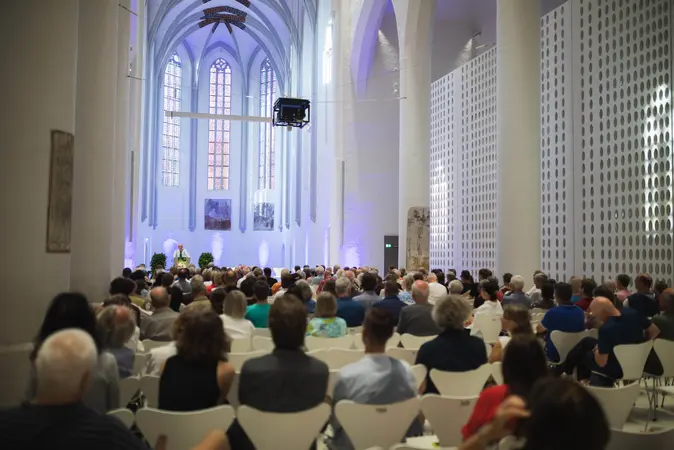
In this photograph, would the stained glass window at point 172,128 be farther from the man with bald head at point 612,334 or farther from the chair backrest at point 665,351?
the chair backrest at point 665,351

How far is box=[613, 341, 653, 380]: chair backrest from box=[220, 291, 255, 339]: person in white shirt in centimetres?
332

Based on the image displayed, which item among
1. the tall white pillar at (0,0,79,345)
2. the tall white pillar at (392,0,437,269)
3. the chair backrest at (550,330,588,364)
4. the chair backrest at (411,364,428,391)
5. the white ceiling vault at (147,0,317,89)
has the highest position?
the white ceiling vault at (147,0,317,89)

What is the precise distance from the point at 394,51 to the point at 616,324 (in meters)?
19.2

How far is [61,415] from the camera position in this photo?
87.0 inches

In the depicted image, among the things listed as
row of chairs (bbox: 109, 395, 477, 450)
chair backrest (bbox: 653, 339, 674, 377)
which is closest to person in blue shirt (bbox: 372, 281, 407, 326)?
chair backrest (bbox: 653, 339, 674, 377)

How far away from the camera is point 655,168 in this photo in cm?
1188

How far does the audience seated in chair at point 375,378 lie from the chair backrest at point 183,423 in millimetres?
847

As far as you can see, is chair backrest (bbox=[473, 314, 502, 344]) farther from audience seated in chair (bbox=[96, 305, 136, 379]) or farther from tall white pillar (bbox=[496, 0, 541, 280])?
tall white pillar (bbox=[496, 0, 541, 280])

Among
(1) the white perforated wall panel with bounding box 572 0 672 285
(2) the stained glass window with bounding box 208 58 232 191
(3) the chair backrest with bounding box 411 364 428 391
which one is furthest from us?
(2) the stained glass window with bounding box 208 58 232 191

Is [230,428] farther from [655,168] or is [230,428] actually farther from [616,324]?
[655,168]

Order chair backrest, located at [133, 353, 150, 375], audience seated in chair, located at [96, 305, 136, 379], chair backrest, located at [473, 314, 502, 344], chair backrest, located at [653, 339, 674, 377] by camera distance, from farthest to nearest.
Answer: chair backrest, located at [473, 314, 502, 344] < chair backrest, located at [653, 339, 674, 377] < chair backrest, located at [133, 353, 150, 375] < audience seated in chair, located at [96, 305, 136, 379]

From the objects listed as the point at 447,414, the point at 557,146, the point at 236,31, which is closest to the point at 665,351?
the point at 447,414

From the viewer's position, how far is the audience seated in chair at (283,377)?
11.4 ft

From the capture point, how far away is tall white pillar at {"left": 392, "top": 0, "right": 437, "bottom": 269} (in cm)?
1730
